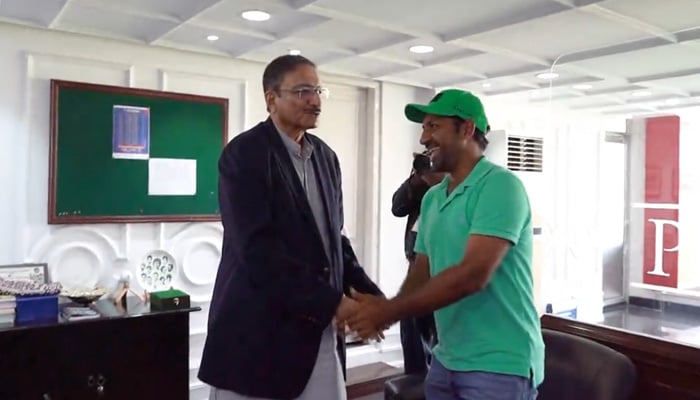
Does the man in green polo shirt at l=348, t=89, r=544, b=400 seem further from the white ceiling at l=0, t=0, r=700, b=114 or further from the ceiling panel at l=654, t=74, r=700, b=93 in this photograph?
the ceiling panel at l=654, t=74, r=700, b=93

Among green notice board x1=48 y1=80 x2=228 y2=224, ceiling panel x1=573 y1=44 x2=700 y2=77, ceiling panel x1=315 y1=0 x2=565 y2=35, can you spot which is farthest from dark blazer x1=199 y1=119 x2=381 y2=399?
ceiling panel x1=573 y1=44 x2=700 y2=77

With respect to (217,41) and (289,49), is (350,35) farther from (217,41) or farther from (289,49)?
(217,41)

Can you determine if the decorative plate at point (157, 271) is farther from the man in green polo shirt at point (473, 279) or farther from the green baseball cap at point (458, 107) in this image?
the green baseball cap at point (458, 107)

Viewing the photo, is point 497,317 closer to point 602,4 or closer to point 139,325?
point 602,4

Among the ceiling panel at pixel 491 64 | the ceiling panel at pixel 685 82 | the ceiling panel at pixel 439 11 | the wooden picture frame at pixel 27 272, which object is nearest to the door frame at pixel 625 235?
the ceiling panel at pixel 685 82

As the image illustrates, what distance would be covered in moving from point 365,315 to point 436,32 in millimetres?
2096

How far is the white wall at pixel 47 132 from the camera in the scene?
11.1 ft

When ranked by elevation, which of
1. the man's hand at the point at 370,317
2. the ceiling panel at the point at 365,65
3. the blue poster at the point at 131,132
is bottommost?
the man's hand at the point at 370,317

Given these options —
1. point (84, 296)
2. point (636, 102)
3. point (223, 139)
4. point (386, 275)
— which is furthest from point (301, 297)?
point (636, 102)

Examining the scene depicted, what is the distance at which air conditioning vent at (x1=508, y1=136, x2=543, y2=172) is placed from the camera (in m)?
5.32

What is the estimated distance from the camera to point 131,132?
3676mm

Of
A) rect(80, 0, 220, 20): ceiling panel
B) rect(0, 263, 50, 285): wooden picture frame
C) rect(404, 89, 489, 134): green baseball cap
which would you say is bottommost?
rect(0, 263, 50, 285): wooden picture frame

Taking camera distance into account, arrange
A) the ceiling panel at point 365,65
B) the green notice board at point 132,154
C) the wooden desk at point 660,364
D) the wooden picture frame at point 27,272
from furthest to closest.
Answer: the ceiling panel at point 365,65 → the green notice board at point 132,154 → the wooden picture frame at point 27,272 → the wooden desk at point 660,364

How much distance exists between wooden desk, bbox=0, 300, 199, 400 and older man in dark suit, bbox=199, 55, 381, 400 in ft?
5.65
